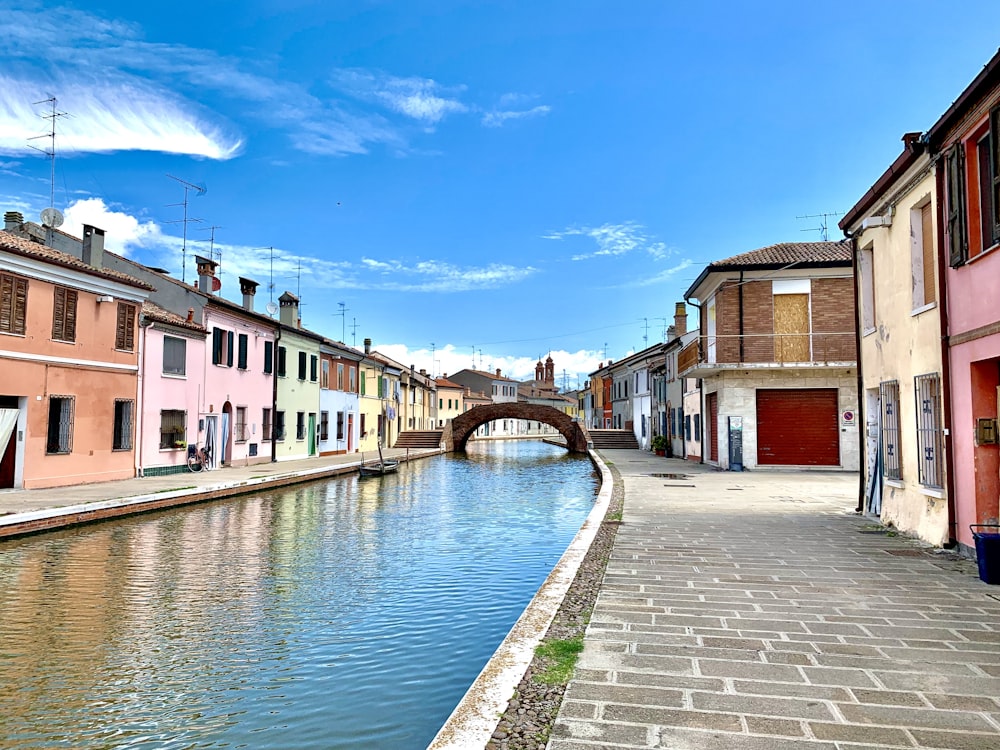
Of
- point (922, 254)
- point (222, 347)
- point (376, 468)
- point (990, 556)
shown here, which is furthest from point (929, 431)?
point (222, 347)

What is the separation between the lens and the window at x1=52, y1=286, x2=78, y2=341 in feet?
60.2

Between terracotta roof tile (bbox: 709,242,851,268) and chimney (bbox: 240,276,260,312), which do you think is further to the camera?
chimney (bbox: 240,276,260,312)

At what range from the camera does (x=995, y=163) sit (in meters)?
7.74

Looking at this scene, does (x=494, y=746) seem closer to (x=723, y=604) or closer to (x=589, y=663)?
(x=589, y=663)

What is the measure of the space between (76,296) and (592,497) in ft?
50.8

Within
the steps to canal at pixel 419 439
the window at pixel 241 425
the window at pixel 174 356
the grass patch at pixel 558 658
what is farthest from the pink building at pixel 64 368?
the steps to canal at pixel 419 439

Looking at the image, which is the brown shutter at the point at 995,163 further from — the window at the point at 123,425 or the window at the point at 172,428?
the window at the point at 172,428

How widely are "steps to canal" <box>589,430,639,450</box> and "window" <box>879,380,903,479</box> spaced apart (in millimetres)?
36440

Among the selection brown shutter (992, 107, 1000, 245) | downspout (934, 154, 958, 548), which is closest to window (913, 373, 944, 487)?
Answer: downspout (934, 154, 958, 548)

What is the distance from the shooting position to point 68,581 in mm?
9531

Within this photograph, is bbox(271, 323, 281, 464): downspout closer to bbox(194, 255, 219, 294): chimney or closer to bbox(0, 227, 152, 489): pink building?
bbox(194, 255, 219, 294): chimney

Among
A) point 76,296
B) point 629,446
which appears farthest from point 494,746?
point 629,446

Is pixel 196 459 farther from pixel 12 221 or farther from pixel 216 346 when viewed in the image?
pixel 12 221

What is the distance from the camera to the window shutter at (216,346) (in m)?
25.9
